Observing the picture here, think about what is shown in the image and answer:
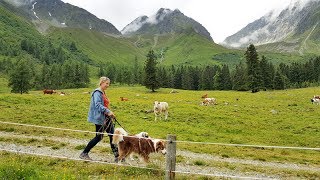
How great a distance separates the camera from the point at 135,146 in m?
15.2

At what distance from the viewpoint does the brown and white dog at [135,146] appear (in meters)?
15.2

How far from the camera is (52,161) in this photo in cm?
1559

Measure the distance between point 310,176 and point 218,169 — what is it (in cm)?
423

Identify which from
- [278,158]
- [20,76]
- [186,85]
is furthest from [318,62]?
[278,158]

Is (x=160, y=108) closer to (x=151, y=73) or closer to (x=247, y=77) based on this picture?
(x=247, y=77)

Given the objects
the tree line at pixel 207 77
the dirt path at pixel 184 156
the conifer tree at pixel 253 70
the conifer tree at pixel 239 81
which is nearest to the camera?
the dirt path at pixel 184 156

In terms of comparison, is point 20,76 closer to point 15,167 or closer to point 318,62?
point 15,167

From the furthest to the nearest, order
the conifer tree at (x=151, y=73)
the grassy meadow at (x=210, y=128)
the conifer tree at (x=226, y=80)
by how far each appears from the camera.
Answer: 1. the conifer tree at (x=226, y=80)
2. the conifer tree at (x=151, y=73)
3. the grassy meadow at (x=210, y=128)

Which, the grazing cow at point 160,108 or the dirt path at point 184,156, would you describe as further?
the grazing cow at point 160,108

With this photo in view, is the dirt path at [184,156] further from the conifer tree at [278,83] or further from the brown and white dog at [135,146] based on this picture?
the conifer tree at [278,83]

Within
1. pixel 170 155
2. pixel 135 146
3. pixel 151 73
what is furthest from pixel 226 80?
pixel 170 155

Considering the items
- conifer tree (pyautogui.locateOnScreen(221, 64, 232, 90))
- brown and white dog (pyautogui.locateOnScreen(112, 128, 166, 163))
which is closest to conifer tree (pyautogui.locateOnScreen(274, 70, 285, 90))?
conifer tree (pyautogui.locateOnScreen(221, 64, 232, 90))

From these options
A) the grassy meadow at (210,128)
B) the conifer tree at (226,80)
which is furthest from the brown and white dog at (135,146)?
the conifer tree at (226,80)

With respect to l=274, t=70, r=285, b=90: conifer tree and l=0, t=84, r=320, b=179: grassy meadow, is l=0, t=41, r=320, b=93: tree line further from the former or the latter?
l=0, t=84, r=320, b=179: grassy meadow
